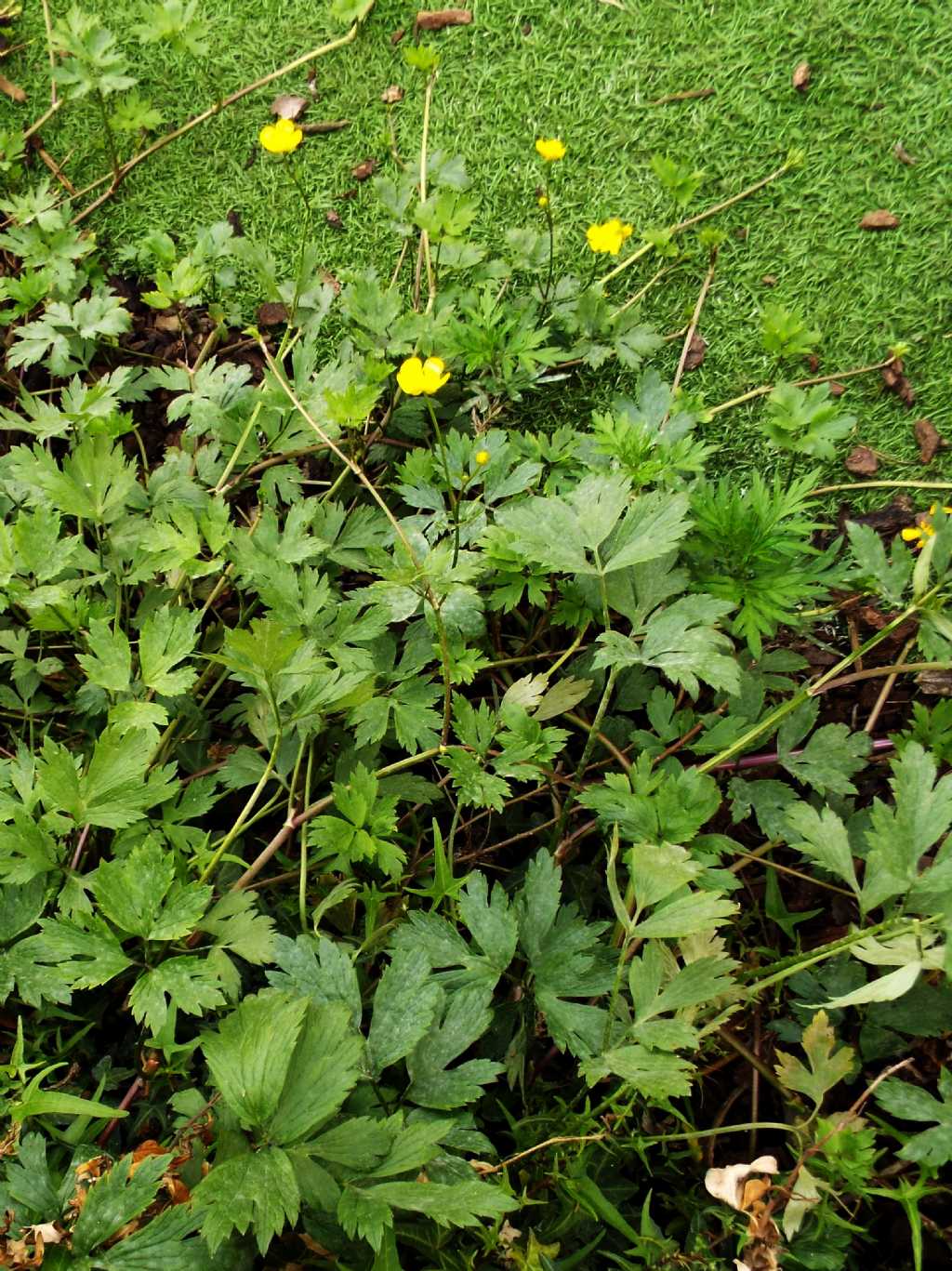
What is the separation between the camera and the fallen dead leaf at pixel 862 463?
2133mm

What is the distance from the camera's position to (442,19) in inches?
101

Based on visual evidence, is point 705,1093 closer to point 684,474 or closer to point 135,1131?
point 135,1131

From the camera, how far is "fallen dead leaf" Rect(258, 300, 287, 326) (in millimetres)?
2398

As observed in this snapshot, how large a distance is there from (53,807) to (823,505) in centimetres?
170

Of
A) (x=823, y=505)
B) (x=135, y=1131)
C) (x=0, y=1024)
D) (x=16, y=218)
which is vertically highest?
(x=16, y=218)

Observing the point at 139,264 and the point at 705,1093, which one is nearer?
the point at 705,1093

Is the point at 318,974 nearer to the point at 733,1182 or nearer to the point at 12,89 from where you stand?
the point at 733,1182

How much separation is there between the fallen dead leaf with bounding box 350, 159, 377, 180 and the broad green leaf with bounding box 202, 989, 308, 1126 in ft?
7.03

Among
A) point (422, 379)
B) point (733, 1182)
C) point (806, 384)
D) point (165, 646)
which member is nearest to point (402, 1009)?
point (733, 1182)

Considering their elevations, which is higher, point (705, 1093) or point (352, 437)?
point (352, 437)

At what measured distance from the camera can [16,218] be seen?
92.4 inches

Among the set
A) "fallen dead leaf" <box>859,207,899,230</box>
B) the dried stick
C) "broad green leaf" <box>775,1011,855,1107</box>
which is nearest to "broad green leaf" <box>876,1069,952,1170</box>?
"broad green leaf" <box>775,1011,855,1107</box>

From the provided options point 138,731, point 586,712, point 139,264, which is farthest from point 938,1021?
point 139,264

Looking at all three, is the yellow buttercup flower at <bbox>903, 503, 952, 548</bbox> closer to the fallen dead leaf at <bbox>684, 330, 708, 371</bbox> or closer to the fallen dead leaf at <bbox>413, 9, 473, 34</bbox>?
the fallen dead leaf at <bbox>684, 330, 708, 371</bbox>
